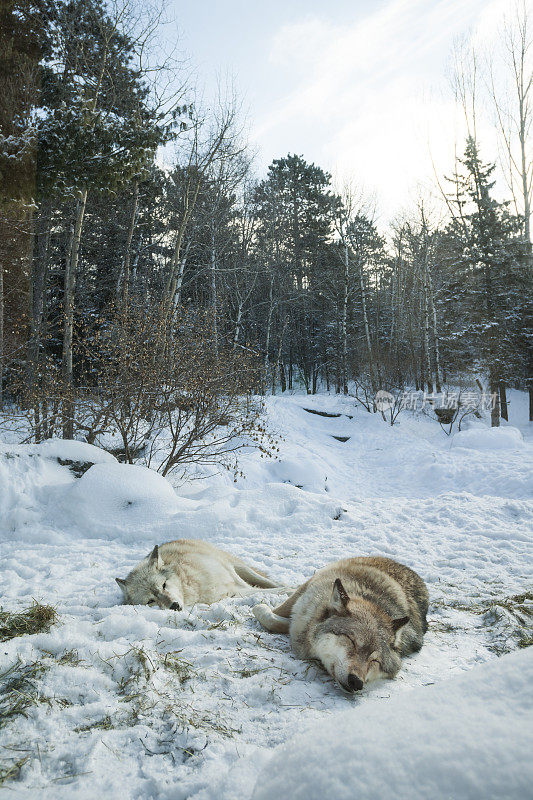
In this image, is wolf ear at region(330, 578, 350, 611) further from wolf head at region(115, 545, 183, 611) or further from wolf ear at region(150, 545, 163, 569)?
wolf ear at region(150, 545, 163, 569)

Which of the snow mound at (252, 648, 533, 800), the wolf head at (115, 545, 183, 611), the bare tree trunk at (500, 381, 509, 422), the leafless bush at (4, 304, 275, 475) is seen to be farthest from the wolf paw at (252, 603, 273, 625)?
the bare tree trunk at (500, 381, 509, 422)

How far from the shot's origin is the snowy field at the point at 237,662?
118 cm

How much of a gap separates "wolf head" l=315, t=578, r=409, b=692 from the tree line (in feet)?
19.5

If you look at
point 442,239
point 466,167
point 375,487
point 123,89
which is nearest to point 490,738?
point 375,487

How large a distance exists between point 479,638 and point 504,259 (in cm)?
2343

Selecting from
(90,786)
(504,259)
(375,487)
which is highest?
(504,259)

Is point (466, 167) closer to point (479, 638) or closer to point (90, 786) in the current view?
point (479, 638)

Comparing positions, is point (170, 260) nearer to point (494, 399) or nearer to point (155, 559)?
point (494, 399)

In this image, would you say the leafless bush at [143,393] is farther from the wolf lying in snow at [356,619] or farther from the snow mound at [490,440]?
the snow mound at [490,440]

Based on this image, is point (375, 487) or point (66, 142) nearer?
point (66, 142)

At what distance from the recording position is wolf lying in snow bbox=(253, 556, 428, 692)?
236cm

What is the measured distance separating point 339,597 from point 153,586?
166 cm

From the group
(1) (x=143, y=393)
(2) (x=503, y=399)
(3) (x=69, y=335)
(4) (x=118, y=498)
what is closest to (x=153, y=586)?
(4) (x=118, y=498)

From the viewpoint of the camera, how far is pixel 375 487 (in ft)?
38.1
